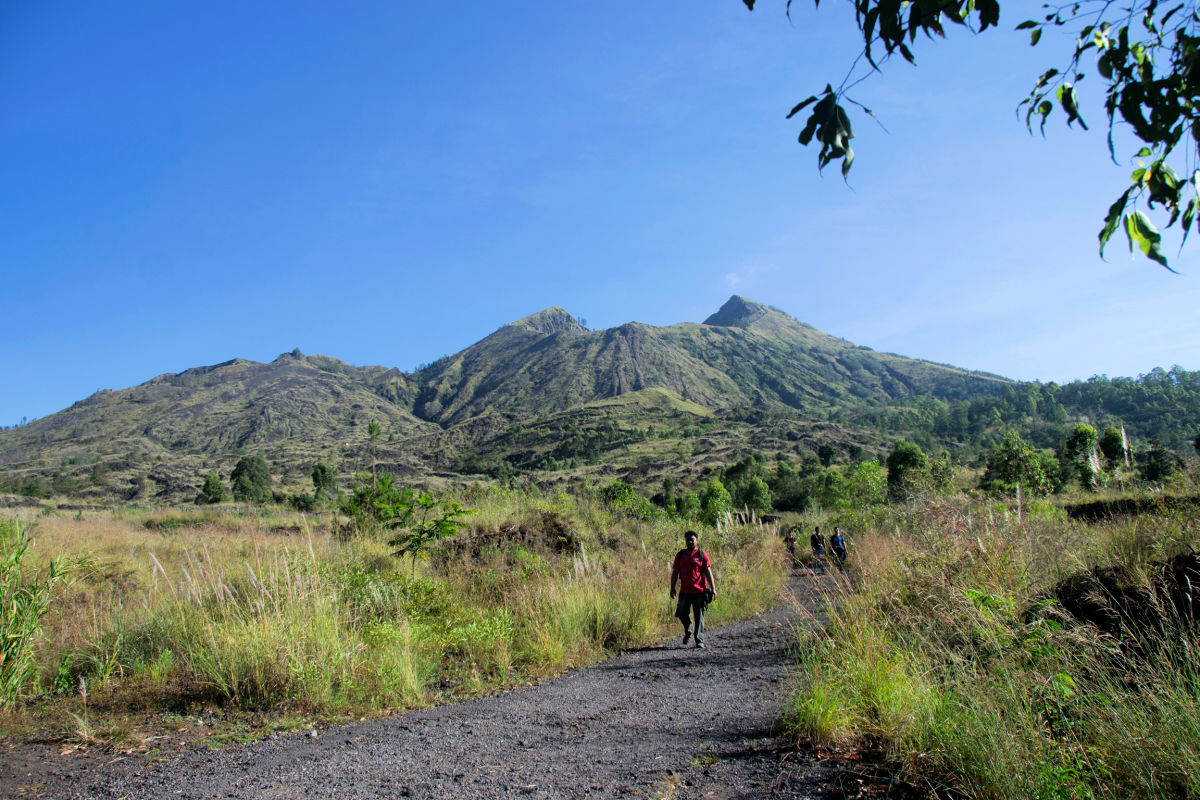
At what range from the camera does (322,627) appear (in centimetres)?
618

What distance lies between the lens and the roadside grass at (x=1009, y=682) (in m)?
2.71

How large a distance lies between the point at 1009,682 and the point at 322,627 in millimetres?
5842

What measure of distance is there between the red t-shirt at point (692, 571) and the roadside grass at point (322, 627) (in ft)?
3.82

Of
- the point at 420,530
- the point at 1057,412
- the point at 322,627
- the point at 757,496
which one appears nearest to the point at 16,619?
the point at 322,627

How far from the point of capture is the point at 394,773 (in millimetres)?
4004

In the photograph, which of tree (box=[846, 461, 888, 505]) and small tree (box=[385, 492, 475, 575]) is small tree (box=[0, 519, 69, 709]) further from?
tree (box=[846, 461, 888, 505])

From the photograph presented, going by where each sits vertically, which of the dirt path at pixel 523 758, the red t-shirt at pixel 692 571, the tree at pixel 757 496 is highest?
the red t-shirt at pixel 692 571

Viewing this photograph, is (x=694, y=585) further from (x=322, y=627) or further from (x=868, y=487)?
(x=868, y=487)

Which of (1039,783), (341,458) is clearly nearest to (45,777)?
(1039,783)

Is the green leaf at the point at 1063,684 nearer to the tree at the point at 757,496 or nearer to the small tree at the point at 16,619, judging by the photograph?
the small tree at the point at 16,619

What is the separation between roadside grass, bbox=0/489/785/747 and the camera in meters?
5.61

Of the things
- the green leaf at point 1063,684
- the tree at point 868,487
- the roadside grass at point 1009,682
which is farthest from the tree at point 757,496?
the green leaf at point 1063,684

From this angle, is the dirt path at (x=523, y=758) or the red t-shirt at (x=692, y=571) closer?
the dirt path at (x=523, y=758)

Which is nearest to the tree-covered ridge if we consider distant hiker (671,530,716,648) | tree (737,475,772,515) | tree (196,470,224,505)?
tree (737,475,772,515)
